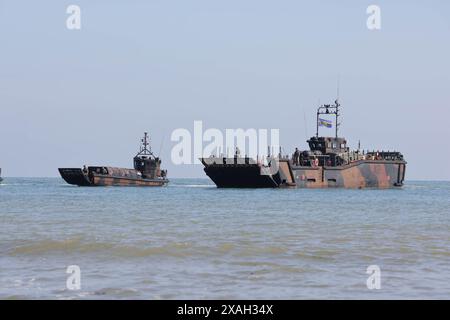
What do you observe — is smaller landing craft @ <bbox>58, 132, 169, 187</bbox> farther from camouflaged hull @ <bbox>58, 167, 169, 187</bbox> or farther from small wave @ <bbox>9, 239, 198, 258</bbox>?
small wave @ <bbox>9, 239, 198, 258</bbox>

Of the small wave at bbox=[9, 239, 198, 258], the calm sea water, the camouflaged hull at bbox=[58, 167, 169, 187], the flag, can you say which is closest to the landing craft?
the flag

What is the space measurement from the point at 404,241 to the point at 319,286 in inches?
416

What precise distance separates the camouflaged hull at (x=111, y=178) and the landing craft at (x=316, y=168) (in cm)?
1549

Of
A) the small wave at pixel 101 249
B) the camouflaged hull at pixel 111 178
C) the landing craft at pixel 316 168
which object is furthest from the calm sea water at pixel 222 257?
the camouflaged hull at pixel 111 178

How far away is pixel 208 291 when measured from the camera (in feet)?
49.9

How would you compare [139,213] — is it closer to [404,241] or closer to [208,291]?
[404,241]

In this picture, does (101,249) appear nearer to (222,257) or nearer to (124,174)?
(222,257)

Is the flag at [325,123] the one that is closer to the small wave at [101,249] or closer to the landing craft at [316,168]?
the landing craft at [316,168]

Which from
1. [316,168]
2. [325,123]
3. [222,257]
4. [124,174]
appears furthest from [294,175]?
[222,257]

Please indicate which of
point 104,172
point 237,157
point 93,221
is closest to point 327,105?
point 237,157

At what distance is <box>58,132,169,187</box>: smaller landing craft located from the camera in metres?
106

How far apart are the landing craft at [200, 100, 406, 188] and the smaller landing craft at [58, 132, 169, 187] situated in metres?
16.1

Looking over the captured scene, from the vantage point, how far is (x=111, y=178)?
106 meters
